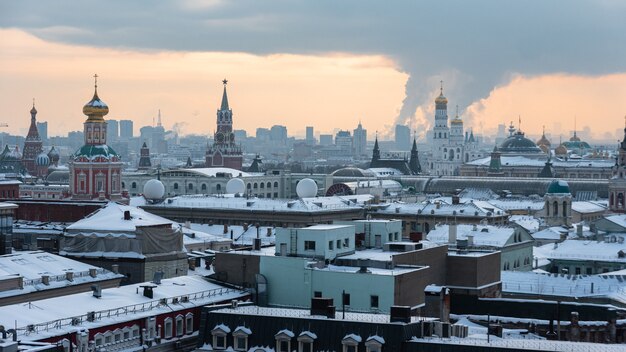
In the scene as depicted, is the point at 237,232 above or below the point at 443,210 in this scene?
below

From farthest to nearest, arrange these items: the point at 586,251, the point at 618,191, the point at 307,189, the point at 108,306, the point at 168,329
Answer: the point at 618,191
the point at 307,189
the point at 586,251
the point at 168,329
the point at 108,306

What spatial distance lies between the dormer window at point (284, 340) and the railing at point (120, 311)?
19.8 feet

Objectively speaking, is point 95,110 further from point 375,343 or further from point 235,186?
point 375,343

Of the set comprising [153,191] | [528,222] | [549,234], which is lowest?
[549,234]

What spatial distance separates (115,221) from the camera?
72.8m

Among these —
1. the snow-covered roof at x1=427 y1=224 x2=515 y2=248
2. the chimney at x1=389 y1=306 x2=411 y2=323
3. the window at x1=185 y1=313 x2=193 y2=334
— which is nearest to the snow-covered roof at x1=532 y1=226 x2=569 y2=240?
the snow-covered roof at x1=427 y1=224 x2=515 y2=248

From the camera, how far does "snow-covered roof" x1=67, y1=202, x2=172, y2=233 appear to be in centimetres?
7169

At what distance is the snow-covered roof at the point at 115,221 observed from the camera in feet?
235

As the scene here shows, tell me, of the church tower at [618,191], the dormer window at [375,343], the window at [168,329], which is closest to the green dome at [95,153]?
the church tower at [618,191]

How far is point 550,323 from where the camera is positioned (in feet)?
180

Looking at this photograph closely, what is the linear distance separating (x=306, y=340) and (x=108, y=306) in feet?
26.3

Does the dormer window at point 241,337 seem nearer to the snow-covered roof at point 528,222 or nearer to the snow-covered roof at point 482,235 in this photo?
the snow-covered roof at point 482,235

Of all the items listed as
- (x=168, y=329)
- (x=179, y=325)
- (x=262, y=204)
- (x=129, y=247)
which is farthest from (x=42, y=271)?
(x=262, y=204)

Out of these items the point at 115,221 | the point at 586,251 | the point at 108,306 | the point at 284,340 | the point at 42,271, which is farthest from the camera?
the point at 586,251
